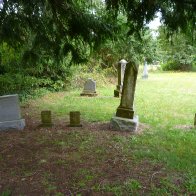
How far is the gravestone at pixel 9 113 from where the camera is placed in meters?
7.21

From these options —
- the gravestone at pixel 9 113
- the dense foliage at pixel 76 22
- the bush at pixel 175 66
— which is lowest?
the bush at pixel 175 66

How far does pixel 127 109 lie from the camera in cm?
738

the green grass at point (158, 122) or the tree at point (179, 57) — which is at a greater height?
the tree at point (179, 57)

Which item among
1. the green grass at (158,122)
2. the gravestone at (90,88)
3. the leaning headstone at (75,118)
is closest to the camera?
the green grass at (158,122)

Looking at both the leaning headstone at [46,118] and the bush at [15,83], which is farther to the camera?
the bush at [15,83]

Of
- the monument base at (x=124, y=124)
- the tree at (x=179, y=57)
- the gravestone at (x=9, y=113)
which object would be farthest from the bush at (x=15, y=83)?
the tree at (x=179, y=57)

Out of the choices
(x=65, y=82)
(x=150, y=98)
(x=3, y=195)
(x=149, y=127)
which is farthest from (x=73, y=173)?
(x=65, y=82)

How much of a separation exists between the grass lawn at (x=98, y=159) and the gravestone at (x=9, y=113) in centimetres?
29

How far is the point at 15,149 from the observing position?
5.79 meters

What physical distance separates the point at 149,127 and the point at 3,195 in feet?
14.5

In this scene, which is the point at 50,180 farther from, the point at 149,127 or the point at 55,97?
the point at 55,97

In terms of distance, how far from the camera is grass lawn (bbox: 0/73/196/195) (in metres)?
4.31

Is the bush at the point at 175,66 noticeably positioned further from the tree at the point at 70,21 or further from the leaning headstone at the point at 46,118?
the leaning headstone at the point at 46,118

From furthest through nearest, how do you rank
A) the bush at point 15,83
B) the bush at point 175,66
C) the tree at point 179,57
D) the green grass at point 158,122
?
the bush at point 175,66
the tree at point 179,57
the bush at point 15,83
the green grass at point 158,122
